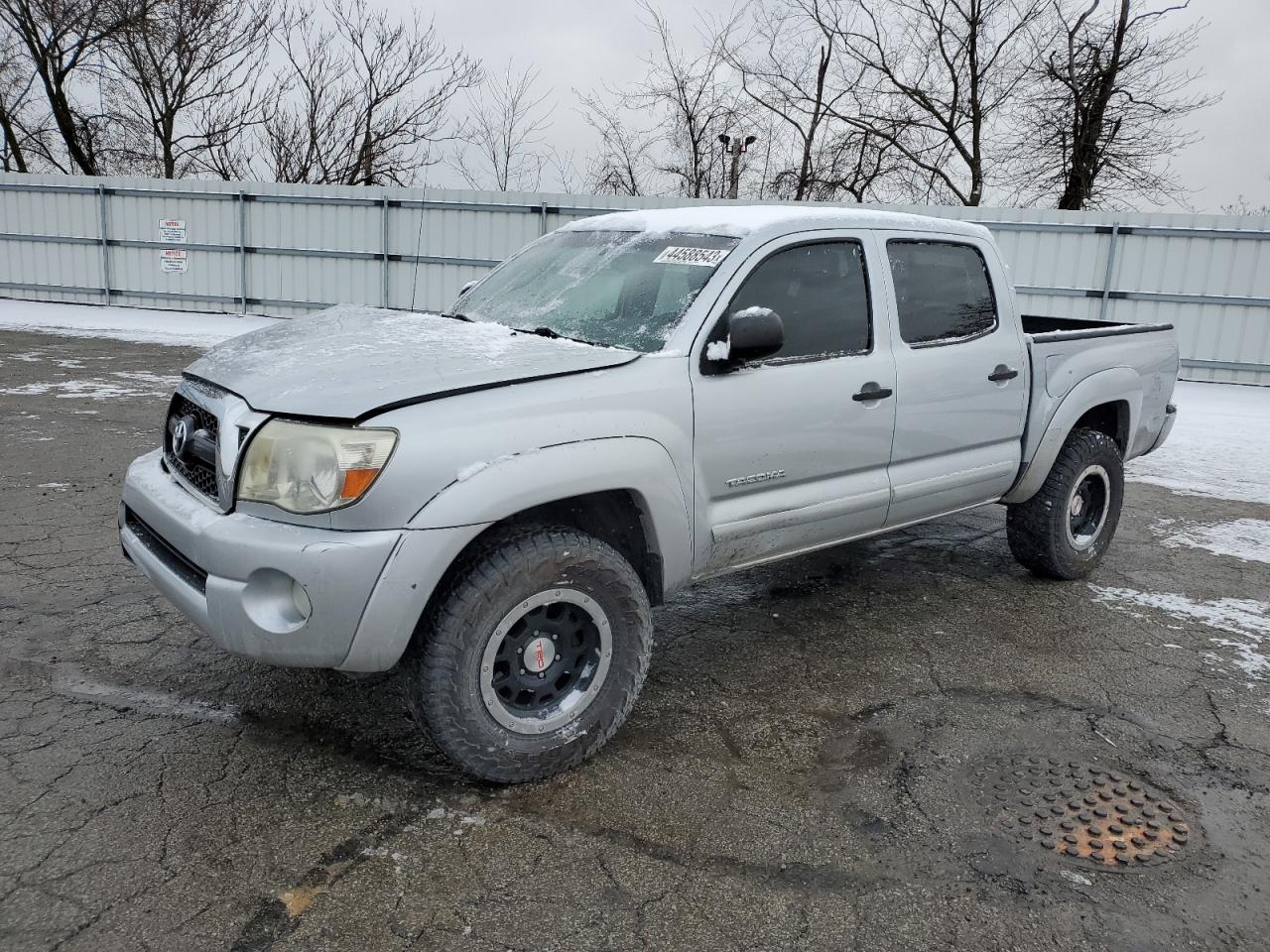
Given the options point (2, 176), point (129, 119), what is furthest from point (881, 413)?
point (129, 119)

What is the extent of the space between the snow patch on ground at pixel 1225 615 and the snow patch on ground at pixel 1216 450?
9.72 feet

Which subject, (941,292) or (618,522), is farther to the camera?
(941,292)

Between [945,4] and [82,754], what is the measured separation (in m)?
25.2

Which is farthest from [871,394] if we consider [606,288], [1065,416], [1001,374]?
[1065,416]

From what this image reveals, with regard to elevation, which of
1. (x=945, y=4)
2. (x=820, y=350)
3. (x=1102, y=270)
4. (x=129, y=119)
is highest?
(x=945, y=4)

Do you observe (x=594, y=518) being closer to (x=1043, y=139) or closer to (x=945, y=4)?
(x=1043, y=139)

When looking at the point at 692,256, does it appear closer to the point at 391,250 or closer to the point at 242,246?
the point at 391,250

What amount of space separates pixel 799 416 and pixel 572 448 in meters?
1.04

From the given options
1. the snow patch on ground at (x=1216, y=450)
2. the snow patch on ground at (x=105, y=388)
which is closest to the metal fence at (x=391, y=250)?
the snow patch on ground at (x=1216, y=450)

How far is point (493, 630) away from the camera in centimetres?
289

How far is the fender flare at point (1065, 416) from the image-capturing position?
4.77 m

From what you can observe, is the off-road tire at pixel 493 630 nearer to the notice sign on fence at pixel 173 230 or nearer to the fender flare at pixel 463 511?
the fender flare at pixel 463 511

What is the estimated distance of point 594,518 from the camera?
130 inches

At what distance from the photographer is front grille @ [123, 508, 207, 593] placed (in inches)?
116
